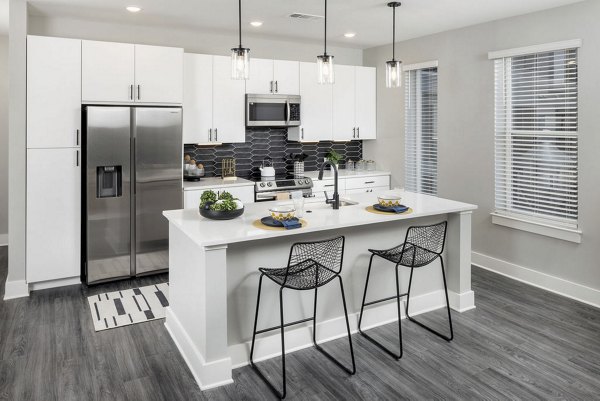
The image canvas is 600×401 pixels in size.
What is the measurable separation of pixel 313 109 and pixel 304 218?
2.98m

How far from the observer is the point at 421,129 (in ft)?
19.0

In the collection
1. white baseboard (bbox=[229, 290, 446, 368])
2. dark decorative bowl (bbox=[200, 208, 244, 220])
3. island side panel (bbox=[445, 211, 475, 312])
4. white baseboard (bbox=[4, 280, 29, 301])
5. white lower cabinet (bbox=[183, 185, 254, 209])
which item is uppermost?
white lower cabinet (bbox=[183, 185, 254, 209])

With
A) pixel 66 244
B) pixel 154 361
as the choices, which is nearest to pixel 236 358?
pixel 154 361

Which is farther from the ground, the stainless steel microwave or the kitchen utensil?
the stainless steel microwave

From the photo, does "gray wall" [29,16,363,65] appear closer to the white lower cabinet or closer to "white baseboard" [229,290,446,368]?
the white lower cabinet

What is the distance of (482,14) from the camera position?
4500 millimetres

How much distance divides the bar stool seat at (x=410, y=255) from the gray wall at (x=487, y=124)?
1.75 m

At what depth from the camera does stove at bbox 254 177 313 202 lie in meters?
5.29

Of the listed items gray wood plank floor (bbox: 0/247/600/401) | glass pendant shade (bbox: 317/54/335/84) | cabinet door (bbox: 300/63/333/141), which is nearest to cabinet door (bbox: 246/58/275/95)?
cabinet door (bbox: 300/63/333/141)

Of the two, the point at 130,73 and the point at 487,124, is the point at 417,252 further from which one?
the point at 130,73

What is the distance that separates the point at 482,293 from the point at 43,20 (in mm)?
4908

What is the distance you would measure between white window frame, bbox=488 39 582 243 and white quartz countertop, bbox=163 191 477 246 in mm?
1156

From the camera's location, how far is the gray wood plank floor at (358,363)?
8.82 ft

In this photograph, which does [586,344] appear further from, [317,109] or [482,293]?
[317,109]
